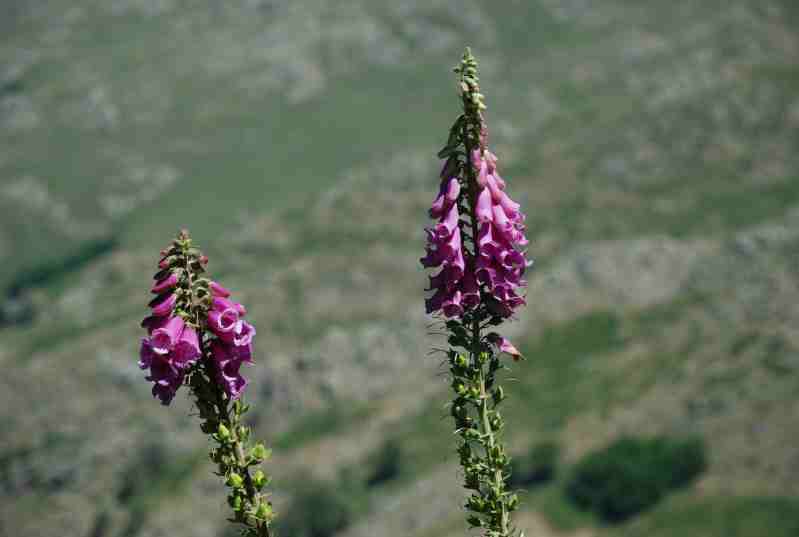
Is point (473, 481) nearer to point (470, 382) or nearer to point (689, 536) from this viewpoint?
point (470, 382)

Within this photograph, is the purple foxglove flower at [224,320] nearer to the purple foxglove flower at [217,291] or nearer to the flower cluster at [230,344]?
the flower cluster at [230,344]

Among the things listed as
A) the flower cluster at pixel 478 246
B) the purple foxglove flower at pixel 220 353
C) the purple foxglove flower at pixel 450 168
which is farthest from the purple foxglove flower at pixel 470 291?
the purple foxglove flower at pixel 220 353

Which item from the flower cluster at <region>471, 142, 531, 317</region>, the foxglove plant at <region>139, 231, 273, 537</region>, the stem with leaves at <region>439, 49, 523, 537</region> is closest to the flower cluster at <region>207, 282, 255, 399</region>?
the foxglove plant at <region>139, 231, 273, 537</region>

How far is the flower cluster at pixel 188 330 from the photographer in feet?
40.4

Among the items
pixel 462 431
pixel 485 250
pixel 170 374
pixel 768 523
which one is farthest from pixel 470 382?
pixel 768 523

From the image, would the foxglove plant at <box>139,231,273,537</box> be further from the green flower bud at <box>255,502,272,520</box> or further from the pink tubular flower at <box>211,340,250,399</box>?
the green flower bud at <box>255,502,272,520</box>

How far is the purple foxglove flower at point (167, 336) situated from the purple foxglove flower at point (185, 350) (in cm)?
6

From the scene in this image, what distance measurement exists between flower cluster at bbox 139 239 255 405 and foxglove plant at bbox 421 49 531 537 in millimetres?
2214

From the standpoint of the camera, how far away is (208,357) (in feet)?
40.7

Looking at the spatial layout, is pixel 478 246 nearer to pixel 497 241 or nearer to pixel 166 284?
pixel 497 241

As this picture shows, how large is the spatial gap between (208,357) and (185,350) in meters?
0.26

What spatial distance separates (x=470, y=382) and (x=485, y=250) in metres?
1.48

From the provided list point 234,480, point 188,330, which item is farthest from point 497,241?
point 234,480

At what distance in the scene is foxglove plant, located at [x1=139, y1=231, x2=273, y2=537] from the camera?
12242mm
